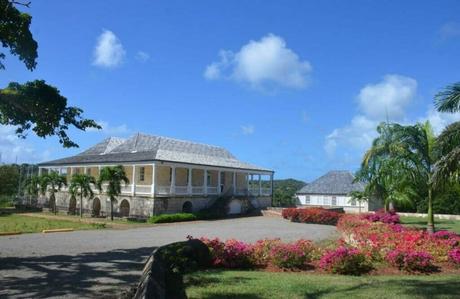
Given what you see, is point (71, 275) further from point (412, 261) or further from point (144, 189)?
point (144, 189)

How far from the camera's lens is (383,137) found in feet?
99.5

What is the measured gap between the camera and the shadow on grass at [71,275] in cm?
916

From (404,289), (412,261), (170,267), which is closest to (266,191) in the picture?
(412,261)

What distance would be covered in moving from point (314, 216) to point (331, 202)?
23762 millimetres

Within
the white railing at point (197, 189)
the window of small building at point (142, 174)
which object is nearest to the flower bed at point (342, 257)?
the white railing at point (197, 189)

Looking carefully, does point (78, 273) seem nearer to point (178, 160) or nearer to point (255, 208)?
point (178, 160)

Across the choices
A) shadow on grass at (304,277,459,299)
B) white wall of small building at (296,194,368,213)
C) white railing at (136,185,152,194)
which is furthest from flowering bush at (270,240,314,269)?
white wall of small building at (296,194,368,213)

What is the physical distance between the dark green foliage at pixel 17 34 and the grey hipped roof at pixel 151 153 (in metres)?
22.3

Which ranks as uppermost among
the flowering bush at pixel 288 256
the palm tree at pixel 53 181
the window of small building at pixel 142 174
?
the window of small building at pixel 142 174

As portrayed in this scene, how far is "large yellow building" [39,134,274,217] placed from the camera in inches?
1422

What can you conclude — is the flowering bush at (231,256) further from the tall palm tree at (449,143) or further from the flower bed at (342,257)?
the tall palm tree at (449,143)

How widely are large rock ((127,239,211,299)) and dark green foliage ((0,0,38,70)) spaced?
22.7 feet

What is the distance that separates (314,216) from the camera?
34156 mm

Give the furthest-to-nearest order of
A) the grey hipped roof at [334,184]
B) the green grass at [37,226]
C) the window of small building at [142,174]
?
the grey hipped roof at [334,184], the window of small building at [142,174], the green grass at [37,226]
